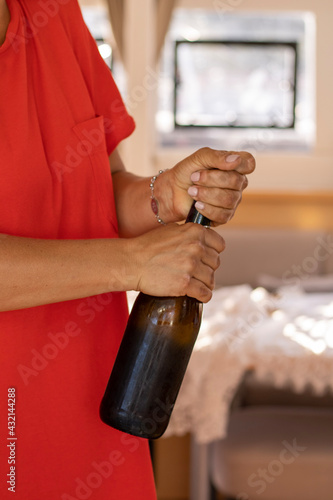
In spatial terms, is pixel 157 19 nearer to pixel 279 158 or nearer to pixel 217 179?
pixel 279 158

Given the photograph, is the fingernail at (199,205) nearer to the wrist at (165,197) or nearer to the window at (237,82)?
the wrist at (165,197)

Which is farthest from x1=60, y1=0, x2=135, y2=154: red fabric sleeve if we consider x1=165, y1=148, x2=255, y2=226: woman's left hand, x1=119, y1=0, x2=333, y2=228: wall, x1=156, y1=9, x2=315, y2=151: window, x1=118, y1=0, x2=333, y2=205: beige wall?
x1=156, y1=9, x2=315, y2=151: window

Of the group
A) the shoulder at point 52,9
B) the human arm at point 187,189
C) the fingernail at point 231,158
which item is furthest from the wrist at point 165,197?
the shoulder at point 52,9

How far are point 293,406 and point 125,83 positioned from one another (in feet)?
7.84

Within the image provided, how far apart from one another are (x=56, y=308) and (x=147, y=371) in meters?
0.14

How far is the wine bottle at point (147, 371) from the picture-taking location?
797mm

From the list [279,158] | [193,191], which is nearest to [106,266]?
[193,191]

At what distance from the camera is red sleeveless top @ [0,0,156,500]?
777mm

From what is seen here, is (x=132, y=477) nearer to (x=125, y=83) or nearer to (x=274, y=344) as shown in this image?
(x=274, y=344)

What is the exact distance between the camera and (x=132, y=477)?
2.80ft

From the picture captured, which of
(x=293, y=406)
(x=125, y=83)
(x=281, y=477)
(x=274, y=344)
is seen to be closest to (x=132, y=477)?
(x=274, y=344)

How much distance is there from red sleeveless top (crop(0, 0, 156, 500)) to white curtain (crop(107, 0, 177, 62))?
3578 mm

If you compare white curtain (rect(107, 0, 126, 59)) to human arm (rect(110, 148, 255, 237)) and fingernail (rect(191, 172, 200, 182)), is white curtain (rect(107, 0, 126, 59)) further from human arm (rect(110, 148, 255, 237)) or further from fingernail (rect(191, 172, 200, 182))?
fingernail (rect(191, 172, 200, 182))

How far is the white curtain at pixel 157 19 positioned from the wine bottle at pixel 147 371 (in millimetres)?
3757
